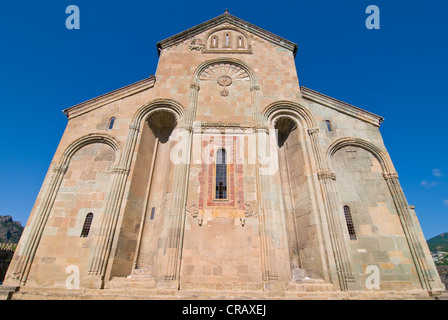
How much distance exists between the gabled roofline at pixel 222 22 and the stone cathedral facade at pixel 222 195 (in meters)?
1.02

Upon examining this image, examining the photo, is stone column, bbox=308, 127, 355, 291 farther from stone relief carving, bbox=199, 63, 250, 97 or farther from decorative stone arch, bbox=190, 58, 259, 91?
stone relief carving, bbox=199, 63, 250, 97

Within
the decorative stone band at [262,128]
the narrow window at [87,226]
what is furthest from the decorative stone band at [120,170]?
the decorative stone band at [262,128]

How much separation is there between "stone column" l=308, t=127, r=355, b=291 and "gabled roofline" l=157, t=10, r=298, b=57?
7.44m

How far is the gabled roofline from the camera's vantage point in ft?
50.7

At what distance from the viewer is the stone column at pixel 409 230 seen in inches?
383

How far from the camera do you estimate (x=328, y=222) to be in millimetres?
10453

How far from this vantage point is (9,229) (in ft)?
258

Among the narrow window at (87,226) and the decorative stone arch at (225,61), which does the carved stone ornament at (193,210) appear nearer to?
the narrow window at (87,226)

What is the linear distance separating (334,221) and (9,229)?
10474cm

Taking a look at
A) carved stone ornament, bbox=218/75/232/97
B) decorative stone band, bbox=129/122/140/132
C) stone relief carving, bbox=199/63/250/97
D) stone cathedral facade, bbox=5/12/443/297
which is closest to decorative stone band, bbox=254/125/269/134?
stone cathedral facade, bbox=5/12/443/297

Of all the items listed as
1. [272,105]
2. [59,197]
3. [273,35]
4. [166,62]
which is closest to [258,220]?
[272,105]

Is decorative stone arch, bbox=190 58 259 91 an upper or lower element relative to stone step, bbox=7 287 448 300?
upper

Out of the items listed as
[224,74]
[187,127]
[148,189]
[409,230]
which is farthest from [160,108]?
[409,230]

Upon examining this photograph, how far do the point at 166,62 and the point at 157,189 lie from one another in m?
7.99
